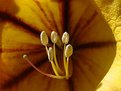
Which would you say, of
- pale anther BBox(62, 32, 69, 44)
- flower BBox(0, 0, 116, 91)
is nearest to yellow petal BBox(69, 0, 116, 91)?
flower BBox(0, 0, 116, 91)

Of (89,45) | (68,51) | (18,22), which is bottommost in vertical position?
(89,45)

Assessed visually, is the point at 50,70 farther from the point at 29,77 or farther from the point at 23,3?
the point at 23,3

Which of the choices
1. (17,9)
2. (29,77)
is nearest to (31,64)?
(29,77)

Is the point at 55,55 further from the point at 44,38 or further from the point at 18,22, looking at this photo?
the point at 18,22

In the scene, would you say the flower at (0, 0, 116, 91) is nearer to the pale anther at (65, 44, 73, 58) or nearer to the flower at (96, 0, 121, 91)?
the flower at (96, 0, 121, 91)

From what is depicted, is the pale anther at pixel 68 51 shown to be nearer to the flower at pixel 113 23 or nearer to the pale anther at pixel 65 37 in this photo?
the pale anther at pixel 65 37

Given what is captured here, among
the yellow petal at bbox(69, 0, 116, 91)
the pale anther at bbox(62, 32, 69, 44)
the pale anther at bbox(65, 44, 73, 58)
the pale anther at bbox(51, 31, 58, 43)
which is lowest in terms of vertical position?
the yellow petal at bbox(69, 0, 116, 91)

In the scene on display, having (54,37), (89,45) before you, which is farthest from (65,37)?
(89,45)

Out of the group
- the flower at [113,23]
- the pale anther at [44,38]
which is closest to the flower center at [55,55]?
the pale anther at [44,38]

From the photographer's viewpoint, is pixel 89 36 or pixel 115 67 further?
pixel 89 36
